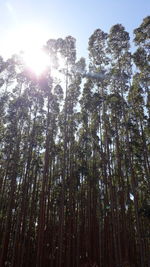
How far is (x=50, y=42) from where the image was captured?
63.9 ft

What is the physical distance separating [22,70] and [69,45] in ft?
14.0

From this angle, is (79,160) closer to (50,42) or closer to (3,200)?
(3,200)

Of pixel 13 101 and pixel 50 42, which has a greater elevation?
pixel 50 42

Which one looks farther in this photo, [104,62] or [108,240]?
[104,62]

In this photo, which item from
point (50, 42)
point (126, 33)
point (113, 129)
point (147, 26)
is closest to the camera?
point (147, 26)

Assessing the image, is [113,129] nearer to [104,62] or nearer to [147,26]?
[104,62]

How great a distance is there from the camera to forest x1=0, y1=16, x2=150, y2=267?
16.0m

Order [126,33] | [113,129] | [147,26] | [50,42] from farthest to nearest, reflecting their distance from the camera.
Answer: [50,42]
[113,129]
[126,33]
[147,26]

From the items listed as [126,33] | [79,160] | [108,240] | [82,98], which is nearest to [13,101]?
[82,98]

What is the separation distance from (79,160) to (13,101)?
6580mm

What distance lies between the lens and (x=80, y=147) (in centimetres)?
1945

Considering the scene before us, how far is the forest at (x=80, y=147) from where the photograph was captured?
1603cm

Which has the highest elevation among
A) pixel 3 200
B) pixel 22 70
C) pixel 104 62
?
pixel 22 70

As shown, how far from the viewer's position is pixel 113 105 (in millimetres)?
16672
